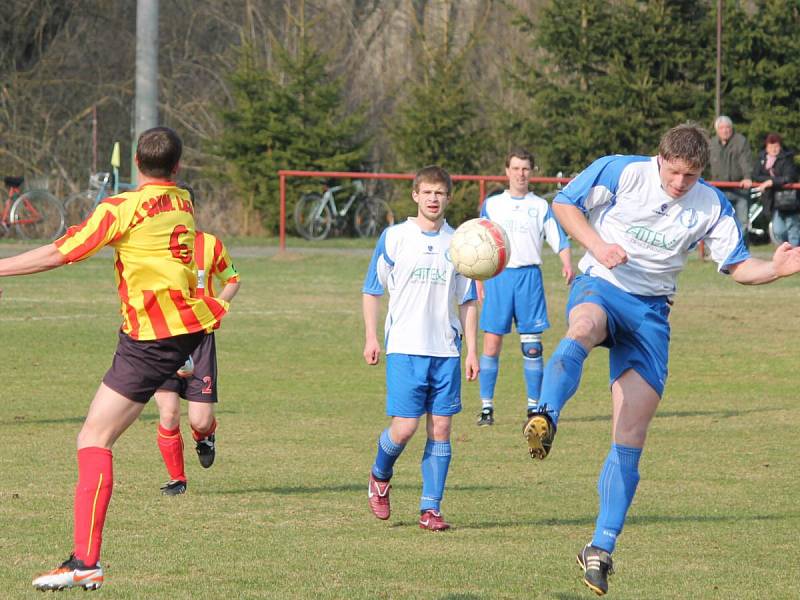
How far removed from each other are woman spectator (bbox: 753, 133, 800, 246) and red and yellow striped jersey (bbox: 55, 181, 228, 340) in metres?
17.6

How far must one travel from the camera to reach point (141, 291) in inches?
219

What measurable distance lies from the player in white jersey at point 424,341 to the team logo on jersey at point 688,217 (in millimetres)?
1404

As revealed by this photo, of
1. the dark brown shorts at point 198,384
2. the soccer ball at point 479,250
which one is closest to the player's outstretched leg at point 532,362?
the dark brown shorts at point 198,384

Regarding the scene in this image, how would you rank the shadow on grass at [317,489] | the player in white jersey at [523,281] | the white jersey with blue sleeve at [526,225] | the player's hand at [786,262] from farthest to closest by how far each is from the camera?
1. the white jersey with blue sleeve at [526,225]
2. the player in white jersey at [523,281]
3. the shadow on grass at [317,489]
4. the player's hand at [786,262]

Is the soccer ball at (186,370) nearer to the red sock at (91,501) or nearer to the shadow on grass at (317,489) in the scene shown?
the shadow on grass at (317,489)

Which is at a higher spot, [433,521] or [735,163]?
[735,163]

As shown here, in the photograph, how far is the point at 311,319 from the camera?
17.0 meters

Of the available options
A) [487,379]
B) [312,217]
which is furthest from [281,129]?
[487,379]

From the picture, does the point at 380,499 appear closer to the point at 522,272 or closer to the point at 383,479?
the point at 383,479

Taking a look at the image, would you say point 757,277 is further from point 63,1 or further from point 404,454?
point 63,1

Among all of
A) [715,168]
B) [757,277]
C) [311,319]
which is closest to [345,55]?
[715,168]

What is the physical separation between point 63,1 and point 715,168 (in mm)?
17087

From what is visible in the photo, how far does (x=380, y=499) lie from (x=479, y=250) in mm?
1365

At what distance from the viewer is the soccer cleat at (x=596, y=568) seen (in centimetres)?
546
